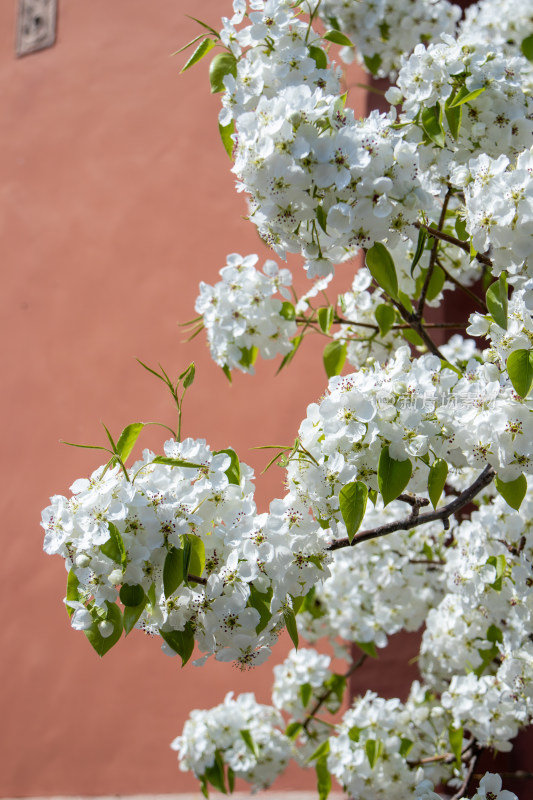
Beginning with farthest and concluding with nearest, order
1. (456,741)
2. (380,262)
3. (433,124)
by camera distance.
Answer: (456,741) < (433,124) < (380,262)

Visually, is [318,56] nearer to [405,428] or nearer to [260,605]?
[405,428]

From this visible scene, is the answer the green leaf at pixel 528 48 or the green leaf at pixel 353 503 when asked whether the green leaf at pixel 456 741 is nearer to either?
the green leaf at pixel 353 503

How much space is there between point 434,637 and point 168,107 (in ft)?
7.82

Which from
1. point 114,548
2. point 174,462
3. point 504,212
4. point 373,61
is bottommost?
point 114,548

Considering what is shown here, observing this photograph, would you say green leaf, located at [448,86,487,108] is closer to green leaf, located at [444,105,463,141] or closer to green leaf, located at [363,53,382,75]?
green leaf, located at [444,105,463,141]

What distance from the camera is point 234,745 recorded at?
88.9 inches

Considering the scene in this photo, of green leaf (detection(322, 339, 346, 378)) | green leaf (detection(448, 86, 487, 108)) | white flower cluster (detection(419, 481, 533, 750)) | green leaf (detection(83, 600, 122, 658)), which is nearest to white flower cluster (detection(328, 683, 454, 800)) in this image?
white flower cluster (detection(419, 481, 533, 750))

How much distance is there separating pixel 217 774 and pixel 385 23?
2.01m

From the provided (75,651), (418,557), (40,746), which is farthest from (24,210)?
(418,557)

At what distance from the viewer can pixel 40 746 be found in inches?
131

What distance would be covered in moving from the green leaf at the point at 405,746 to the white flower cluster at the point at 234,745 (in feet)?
1.19

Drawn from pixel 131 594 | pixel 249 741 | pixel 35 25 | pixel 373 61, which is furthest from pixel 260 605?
pixel 35 25

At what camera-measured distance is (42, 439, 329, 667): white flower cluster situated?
1.15 metres

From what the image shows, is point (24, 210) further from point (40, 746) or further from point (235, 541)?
point (235, 541)
